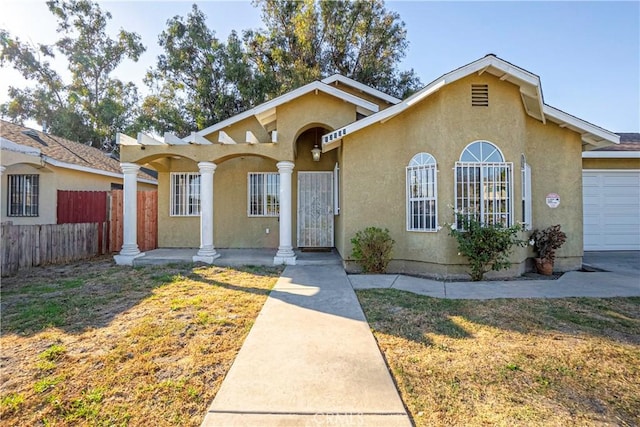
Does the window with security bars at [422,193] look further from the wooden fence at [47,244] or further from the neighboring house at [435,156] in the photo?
the wooden fence at [47,244]

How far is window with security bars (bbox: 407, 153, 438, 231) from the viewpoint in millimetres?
7789

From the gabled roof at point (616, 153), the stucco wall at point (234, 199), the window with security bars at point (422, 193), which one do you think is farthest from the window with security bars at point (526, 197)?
the stucco wall at point (234, 199)

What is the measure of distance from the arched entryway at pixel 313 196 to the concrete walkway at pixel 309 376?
19.6ft

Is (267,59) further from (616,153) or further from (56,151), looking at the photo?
(616,153)

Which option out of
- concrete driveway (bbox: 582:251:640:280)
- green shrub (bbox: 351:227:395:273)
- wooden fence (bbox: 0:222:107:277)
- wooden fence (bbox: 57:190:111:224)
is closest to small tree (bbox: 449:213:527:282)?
green shrub (bbox: 351:227:395:273)

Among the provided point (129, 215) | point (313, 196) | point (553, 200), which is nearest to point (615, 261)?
point (553, 200)

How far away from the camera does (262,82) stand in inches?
808

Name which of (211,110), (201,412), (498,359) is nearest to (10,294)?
(201,412)

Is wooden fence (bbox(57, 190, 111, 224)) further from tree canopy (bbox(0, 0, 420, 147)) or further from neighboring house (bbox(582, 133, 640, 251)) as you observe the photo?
neighboring house (bbox(582, 133, 640, 251))

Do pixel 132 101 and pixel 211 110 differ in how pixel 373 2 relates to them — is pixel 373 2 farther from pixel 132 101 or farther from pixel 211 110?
pixel 132 101

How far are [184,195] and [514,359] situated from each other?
36.9 ft

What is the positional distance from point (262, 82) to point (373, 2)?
9.24 m

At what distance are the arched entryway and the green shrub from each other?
3.34 m

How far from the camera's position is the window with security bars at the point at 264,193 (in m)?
11.7
